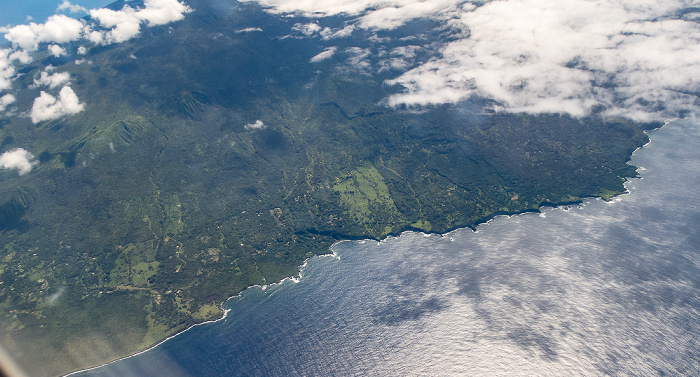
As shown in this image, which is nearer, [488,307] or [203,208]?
[488,307]

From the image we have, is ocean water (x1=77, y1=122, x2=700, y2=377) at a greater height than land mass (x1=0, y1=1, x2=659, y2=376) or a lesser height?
lesser

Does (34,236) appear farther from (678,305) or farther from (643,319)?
(678,305)

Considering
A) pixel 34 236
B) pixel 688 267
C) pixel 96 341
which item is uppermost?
pixel 34 236

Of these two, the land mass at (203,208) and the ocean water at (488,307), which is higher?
the land mass at (203,208)

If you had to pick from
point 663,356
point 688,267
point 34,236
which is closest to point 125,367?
point 34,236

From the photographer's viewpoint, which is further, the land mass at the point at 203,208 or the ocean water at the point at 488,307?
the land mass at the point at 203,208

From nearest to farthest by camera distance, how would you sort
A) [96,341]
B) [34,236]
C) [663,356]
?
[663,356] → [96,341] → [34,236]

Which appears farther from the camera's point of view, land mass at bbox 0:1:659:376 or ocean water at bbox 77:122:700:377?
land mass at bbox 0:1:659:376

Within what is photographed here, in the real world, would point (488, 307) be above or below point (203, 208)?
below
